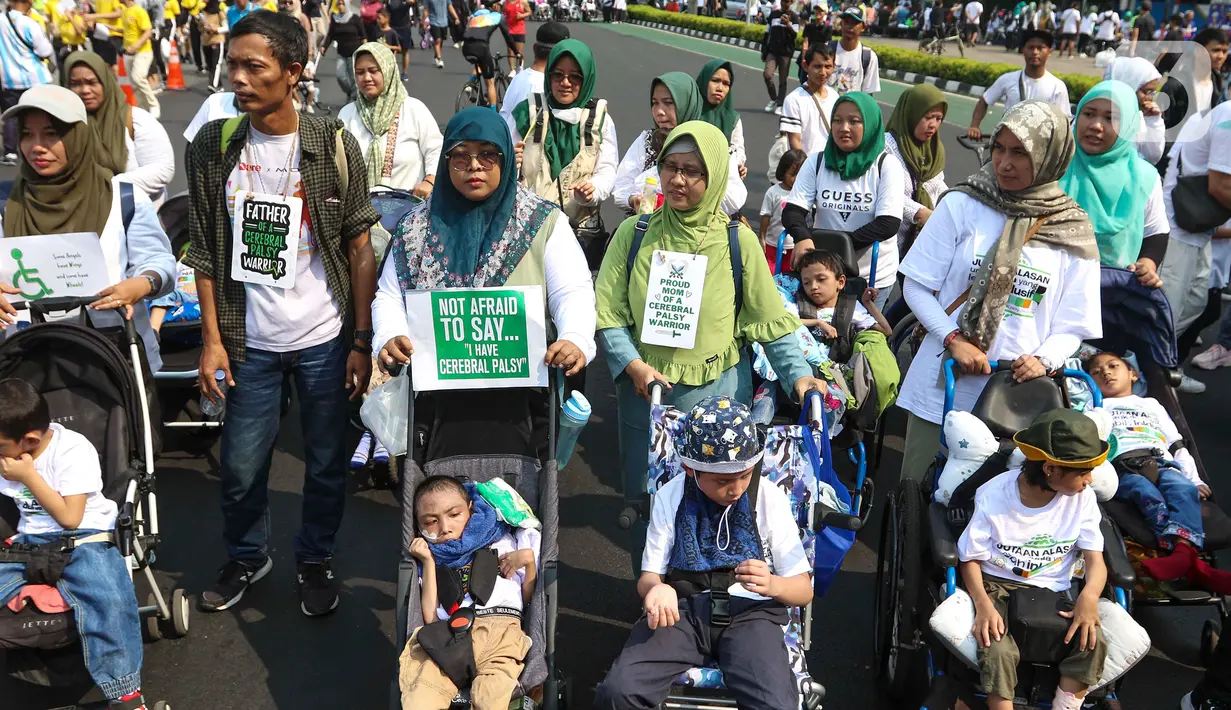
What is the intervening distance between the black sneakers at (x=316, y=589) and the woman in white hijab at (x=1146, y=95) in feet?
17.9

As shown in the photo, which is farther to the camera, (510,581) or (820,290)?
(820,290)

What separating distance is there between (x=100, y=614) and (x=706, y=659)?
6.63 ft

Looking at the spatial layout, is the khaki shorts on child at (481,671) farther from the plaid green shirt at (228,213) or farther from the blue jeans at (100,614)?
the plaid green shirt at (228,213)

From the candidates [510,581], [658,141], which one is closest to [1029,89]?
[658,141]

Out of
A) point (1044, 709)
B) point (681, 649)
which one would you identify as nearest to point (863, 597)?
point (1044, 709)

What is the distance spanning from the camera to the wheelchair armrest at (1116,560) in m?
3.20

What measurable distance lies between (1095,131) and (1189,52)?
16.1ft

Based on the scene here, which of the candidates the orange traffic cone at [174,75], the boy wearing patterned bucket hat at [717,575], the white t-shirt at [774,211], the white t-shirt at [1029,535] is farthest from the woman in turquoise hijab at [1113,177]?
the orange traffic cone at [174,75]

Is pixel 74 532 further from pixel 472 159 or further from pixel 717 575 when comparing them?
pixel 717 575

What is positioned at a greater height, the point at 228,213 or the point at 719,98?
the point at 719,98

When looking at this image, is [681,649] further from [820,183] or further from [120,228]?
[820,183]

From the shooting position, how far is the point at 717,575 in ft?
10.3

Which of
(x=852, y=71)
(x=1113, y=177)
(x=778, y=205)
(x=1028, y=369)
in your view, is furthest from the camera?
(x=852, y=71)

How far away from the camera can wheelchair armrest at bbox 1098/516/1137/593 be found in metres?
3.20
